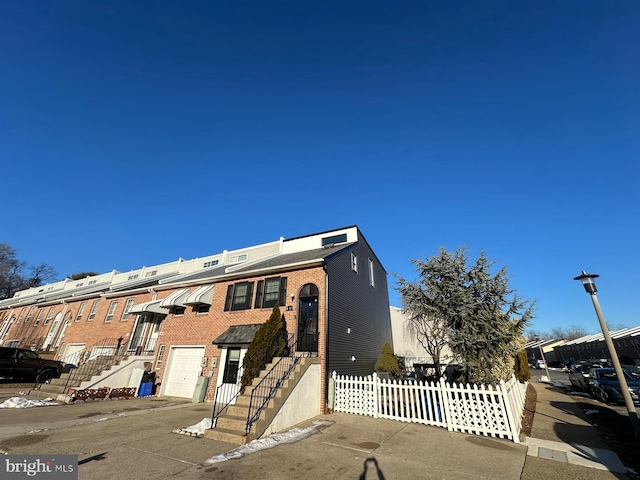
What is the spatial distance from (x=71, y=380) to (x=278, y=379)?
13.1m

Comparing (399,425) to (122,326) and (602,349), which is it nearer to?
(122,326)

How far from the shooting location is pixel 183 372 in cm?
1506

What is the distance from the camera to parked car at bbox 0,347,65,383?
15.8 metres

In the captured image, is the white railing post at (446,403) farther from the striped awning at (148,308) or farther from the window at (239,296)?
the striped awning at (148,308)

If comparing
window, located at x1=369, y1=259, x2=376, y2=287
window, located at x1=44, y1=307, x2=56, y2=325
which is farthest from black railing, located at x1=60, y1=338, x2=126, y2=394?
window, located at x1=369, y1=259, x2=376, y2=287

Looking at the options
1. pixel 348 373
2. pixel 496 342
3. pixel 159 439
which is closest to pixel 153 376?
pixel 159 439

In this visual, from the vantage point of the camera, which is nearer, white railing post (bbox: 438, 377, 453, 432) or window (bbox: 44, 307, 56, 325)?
white railing post (bbox: 438, 377, 453, 432)

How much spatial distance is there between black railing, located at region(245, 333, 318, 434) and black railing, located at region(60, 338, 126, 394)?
11.4 m

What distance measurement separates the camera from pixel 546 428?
30.1ft

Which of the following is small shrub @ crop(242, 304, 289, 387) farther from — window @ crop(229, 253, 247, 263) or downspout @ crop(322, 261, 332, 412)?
window @ crop(229, 253, 247, 263)

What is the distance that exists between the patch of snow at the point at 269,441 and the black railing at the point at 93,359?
12977mm

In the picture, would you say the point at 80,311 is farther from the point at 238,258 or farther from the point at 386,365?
the point at 386,365

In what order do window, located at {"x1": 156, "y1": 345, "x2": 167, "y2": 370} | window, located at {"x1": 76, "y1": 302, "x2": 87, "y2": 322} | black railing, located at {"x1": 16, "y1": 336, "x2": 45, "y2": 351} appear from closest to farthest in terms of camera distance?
window, located at {"x1": 156, "y1": 345, "x2": 167, "y2": 370} → window, located at {"x1": 76, "y1": 302, "x2": 87, "y2": 322} → black railing, located at {"x1": 16, "y1": 336, "x2": 45, "y2": 351}

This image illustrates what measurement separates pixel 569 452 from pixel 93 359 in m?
21.3
